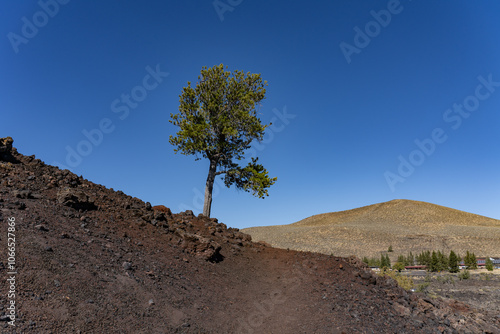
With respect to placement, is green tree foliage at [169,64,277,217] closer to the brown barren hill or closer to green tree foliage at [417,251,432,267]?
green tree foliage at [417,251,432,267]

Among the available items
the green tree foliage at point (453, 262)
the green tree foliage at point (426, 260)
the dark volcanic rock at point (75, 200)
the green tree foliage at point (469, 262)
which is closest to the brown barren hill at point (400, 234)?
the green tree foliage at point (426, 260)

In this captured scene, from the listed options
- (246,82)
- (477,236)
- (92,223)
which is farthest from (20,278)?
(477,236)

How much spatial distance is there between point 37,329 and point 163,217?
22.9ft

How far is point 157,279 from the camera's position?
7.85 meters

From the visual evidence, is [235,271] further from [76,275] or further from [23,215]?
[23,215]

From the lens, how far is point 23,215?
25.6 feet

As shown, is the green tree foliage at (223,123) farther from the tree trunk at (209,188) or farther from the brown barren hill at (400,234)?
the brown barren hill at (400,234)

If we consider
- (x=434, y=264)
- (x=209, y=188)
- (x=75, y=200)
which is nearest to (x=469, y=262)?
(x=434, y=264)

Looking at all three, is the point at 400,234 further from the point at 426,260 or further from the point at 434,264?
the point at 434,264

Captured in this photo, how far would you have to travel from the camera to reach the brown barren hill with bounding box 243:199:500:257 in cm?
5919

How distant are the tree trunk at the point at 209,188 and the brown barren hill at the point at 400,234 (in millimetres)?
42199

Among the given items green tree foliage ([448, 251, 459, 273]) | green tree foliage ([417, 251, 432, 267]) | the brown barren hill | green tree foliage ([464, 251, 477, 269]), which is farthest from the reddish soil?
the brown barren hill

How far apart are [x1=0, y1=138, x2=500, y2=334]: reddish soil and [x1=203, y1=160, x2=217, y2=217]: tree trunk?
3.55 meters

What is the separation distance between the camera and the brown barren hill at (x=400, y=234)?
59.2 metres
